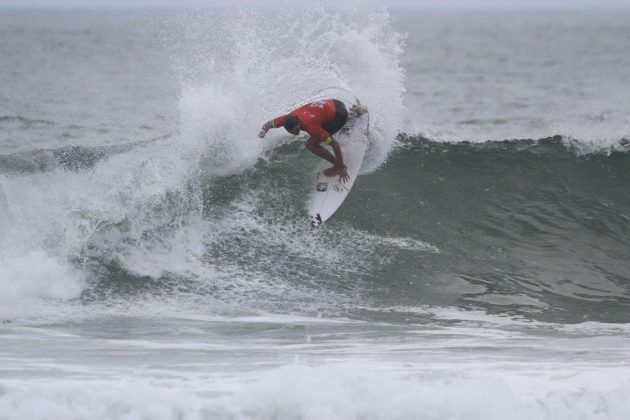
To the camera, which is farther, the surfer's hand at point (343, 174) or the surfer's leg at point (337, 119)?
the surfer's hand at point (343, 174)

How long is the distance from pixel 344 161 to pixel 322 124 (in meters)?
0.78

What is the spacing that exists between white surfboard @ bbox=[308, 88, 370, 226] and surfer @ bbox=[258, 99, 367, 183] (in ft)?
0.35

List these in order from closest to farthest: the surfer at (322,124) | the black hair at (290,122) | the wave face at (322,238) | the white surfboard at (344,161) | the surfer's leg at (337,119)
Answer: the wave face at (322,238), the black hair at (290,122), the surfer at (322,124), the surfer's leg at (337,119), the white surfboard at (344,161)

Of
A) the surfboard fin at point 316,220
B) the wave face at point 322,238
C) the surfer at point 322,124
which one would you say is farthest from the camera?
the surfboard fin at point 316,220

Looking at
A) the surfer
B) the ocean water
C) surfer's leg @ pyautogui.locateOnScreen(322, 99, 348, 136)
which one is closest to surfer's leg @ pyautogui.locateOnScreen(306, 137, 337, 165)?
the surfer

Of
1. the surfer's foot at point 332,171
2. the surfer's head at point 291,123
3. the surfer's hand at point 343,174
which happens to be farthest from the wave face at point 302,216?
the surfer's head at point 291,123

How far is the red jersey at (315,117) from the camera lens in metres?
9.14

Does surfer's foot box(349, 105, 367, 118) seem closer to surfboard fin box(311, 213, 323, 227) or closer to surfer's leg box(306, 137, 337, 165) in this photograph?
surfer's leg box(306, 137, 337, 165)

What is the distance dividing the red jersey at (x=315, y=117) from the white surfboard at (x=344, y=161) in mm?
485

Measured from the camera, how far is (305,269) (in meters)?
8.69

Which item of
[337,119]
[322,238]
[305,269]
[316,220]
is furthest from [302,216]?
[337,119]

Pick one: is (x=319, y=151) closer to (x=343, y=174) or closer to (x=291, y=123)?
(x=343, y=174)

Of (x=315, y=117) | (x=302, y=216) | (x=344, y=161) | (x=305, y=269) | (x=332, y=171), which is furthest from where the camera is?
(x=344, y=161)

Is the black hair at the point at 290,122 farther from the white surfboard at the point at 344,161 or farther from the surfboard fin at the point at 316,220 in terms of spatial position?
the surfboard fin at the point at 316,220
